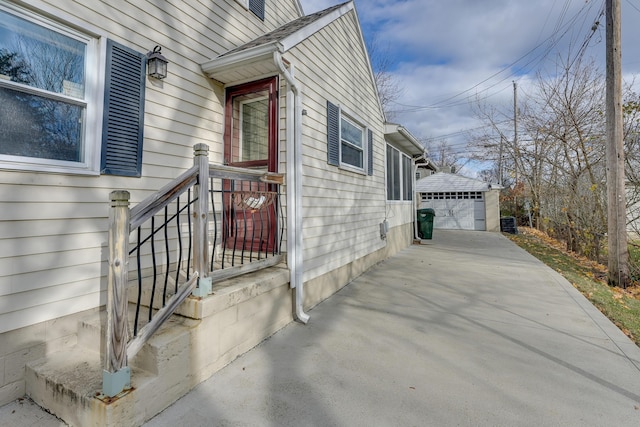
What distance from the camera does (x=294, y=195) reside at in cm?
357

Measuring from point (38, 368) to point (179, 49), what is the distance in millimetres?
3167

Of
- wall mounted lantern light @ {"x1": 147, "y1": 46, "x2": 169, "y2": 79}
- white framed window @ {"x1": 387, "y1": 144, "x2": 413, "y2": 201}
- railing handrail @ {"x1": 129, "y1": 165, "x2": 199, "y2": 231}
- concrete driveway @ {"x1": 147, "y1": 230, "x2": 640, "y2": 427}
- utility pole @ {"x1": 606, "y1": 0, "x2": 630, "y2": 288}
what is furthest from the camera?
white framed window @ {"x1": 387, "y1": 144, "x2": 413, "y2": 201}

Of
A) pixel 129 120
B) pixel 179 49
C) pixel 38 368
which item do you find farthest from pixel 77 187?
pixel 179 49

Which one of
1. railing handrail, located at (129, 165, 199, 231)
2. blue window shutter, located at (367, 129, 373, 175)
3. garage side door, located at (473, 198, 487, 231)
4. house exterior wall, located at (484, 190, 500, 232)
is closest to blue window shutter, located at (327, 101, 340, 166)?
blue window shutter, located at (367, 129, 373, 175)

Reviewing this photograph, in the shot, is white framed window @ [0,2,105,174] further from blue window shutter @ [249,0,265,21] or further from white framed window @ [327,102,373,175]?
white framed window @ [327,102,373,175]

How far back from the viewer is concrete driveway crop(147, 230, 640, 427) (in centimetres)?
Answer: 202

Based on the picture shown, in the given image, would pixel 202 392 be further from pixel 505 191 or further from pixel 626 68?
pixel 505 191

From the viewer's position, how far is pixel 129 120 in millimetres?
A: 2814

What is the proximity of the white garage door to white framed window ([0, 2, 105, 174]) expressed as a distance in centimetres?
1533

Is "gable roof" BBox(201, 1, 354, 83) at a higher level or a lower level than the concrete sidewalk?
higher

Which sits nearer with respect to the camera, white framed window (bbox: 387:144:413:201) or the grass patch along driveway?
the grass patch along driveway

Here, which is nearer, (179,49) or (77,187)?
(77,187)

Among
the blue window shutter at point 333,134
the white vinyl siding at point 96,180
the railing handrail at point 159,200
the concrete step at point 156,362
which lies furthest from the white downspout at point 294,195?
the railing handrail at point 159,200

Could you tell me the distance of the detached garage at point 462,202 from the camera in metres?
14.4
